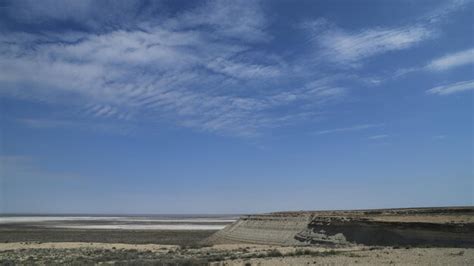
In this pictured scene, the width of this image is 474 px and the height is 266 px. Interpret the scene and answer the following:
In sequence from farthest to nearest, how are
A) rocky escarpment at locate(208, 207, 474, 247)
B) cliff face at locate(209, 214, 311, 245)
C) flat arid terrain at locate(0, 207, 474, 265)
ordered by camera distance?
cliff face at locate(209, 214, 311, 245) < rocky escarpment at locate(208, 207, 474, 247) < flat arid terrain at locate(0, 207, 474, 265)


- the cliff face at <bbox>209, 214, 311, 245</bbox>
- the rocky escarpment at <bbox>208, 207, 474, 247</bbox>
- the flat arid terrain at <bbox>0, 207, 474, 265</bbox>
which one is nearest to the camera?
the flat arid terrain at <bbox>0, 207, 474, 265</bbox>

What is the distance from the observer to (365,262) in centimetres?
2248

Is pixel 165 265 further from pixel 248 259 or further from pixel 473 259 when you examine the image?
pixel 473 259

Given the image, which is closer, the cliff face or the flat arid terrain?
the flat arid terrain

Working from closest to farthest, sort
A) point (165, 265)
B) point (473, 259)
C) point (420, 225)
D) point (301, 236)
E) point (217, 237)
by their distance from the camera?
point (473, 259)
point (165, 265)
point (420, 225)
point (301, 236)
point (217, 237)

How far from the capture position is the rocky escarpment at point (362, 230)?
1174 inches

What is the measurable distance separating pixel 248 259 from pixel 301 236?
51.0 feet

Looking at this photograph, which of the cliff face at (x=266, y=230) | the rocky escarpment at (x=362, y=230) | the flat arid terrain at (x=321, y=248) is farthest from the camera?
the cliff face at (x=266, y=230)

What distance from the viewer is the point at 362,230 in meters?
35.7

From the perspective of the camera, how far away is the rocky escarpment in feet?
97.8

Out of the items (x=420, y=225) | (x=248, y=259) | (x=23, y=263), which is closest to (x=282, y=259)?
(x=248, y=259)

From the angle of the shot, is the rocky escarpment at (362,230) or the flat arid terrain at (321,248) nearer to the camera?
the flat arid terrain at (321,248)

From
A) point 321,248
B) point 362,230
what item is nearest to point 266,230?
point 362,230

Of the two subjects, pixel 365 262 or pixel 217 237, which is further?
pixel 217 237
